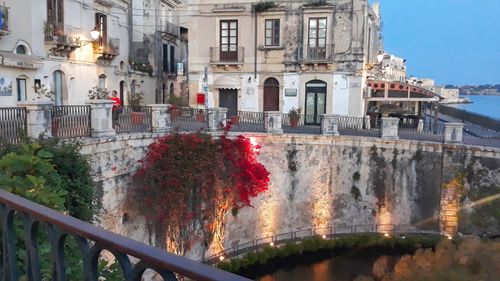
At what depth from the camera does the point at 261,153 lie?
1777 centimetres

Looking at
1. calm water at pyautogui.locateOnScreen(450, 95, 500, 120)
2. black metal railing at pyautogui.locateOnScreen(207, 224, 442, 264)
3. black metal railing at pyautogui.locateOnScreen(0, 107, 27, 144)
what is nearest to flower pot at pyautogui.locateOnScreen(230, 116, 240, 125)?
black metal railing at pyautogui.locateOnScreen(207, 224, 442, 264)

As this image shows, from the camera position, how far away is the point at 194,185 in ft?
48.3

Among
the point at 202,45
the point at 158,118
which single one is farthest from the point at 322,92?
the point at 158,118

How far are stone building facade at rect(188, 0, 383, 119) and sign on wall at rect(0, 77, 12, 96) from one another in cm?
996

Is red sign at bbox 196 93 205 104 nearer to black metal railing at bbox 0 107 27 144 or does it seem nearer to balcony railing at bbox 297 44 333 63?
balcony railing at bbox 297 44 333 63

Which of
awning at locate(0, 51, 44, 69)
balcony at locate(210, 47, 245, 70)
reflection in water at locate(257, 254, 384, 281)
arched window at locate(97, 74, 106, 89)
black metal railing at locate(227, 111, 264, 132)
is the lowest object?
reflection in water at locate(257, 254, 384, 281)

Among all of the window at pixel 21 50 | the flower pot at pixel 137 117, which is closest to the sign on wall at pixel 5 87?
the window at pixel 21 50

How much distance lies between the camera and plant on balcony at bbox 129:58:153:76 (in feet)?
87.8

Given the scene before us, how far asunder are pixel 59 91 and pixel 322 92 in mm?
13189

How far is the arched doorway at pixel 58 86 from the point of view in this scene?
65.5ft

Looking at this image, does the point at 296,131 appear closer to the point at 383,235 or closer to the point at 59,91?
the point at 383,235

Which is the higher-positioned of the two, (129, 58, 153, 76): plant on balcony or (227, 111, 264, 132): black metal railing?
(129, 58, 153, 76): plant on balcony

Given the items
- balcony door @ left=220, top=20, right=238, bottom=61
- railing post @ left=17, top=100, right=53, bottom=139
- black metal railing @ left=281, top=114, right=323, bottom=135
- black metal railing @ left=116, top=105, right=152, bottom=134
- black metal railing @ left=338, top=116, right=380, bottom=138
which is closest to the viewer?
railing post @ left=17, top=100, right=53, bottom=139

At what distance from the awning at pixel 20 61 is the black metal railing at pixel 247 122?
27.0ft
